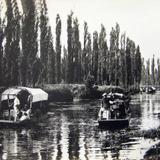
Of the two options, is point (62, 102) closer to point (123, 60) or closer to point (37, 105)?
point (37, 105)

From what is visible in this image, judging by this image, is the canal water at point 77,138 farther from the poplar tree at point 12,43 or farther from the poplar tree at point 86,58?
the poplar tree at point 12,43

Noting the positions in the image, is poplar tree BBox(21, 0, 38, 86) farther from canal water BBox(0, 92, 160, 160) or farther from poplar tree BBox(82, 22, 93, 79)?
poplar tree BBox(82, 22, 93, 79)

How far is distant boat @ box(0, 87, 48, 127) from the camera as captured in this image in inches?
564

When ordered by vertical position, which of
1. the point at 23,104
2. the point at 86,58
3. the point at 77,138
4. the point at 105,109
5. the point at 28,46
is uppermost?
the point at 28,46

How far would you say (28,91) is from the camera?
1616cm

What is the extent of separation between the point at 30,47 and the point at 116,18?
7.79 m

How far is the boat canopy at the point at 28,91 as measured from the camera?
15475 mm

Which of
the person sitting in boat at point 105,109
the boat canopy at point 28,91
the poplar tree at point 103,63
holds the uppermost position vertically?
the poplar tree at point 103,63

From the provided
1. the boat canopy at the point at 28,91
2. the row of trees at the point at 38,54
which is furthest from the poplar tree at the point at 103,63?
the boat canopy at the point at 28,91

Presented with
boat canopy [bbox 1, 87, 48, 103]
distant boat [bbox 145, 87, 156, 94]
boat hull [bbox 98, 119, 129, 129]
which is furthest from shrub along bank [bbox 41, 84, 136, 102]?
distant boat [bbox 145, 87, 156, 94]

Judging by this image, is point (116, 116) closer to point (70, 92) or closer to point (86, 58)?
point (70, 92)

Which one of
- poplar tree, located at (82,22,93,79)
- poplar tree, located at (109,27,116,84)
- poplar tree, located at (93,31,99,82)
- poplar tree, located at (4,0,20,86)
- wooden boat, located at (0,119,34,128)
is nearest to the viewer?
wooden boat, located at (0,119,34,128)

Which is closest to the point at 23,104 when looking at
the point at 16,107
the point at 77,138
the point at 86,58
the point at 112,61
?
the point at 16,107

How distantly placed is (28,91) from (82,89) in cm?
280
